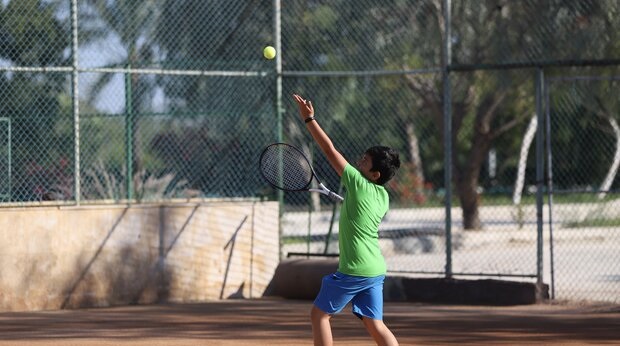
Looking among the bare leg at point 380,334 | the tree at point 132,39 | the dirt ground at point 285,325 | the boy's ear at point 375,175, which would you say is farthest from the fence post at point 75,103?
the bare leg at point 380,334

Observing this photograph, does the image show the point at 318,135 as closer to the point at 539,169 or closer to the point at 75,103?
the point at 75,103

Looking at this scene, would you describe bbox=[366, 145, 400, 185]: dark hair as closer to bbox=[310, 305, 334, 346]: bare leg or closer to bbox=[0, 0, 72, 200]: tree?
bbox=[310, 305, 334, 346]: bare leg

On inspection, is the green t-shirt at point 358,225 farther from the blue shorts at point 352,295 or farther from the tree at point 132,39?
the tree at point 132,39

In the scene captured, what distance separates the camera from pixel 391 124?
25.8 meters

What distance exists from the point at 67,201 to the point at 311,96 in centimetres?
571

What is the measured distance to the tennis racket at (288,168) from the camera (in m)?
8.16

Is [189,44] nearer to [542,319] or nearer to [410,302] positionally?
[410,302]

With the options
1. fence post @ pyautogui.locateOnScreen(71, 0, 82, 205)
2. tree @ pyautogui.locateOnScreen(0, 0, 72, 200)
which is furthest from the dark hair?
tree @ pyautogui.locateOnScreen(0, 0, 72, 200)

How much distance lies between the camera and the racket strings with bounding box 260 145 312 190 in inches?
322

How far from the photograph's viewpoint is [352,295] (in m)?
7.32

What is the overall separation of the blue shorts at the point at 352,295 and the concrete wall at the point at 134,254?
204 inches

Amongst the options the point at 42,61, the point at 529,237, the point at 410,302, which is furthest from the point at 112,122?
the point at 529,237

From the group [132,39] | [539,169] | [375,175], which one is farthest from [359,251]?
[132,39]

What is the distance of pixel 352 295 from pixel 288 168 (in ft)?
4.64
